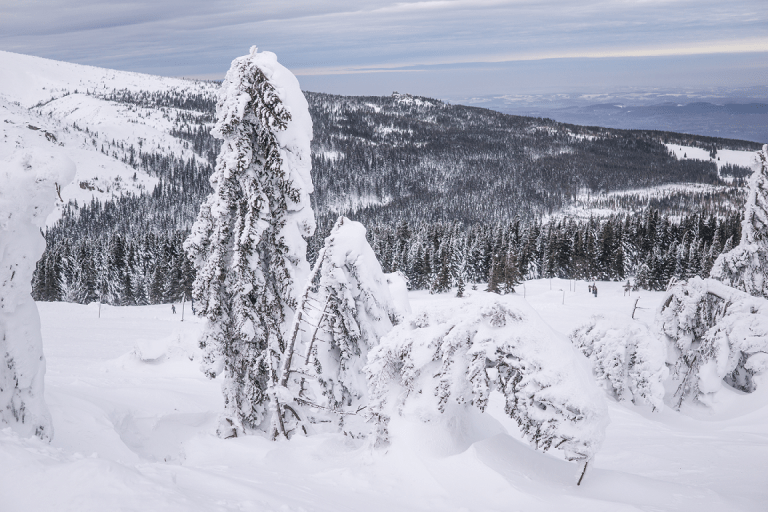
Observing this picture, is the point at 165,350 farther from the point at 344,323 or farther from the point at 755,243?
the point at 755,243

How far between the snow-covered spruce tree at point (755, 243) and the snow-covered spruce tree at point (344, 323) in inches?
701

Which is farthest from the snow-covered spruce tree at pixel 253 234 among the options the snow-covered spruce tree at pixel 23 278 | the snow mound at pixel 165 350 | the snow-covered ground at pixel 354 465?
the snow mound at pixel 165 350

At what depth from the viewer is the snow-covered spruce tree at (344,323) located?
10.6 metres

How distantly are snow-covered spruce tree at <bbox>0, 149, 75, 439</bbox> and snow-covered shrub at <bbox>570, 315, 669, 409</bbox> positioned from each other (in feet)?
60.1

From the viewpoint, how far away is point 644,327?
1953cm

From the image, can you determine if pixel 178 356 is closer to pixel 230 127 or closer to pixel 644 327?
pixel 230 127

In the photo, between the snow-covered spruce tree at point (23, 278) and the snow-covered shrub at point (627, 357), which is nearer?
the snow-covered spruce tree at point (23, 278)

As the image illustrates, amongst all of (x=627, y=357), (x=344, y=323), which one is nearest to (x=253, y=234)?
(x=344, y=323)

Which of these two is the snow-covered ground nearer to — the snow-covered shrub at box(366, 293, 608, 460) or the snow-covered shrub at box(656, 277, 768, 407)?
the snow-covered shrub at box(366, 293, 608, 460)

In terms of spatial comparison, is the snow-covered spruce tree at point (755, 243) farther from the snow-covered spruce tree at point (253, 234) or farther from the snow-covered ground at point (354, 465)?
the snow-covered spruce tree at point (253, 234)

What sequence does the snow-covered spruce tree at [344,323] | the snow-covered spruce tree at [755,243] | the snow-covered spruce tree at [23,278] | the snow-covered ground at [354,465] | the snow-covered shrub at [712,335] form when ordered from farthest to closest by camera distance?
the snow-covered spruce tree at [755,243] < the snow-covered shrub at [712,335] < the snow-covered spruce tree at [344,323] < the snow-covered spruce tree at [23,278] < the snow-covered ground at [354,465]

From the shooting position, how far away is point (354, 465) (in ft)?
27.4

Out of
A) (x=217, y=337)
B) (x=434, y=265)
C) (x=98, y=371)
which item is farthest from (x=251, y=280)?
(x=434, y=265)

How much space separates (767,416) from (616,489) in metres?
13.3
